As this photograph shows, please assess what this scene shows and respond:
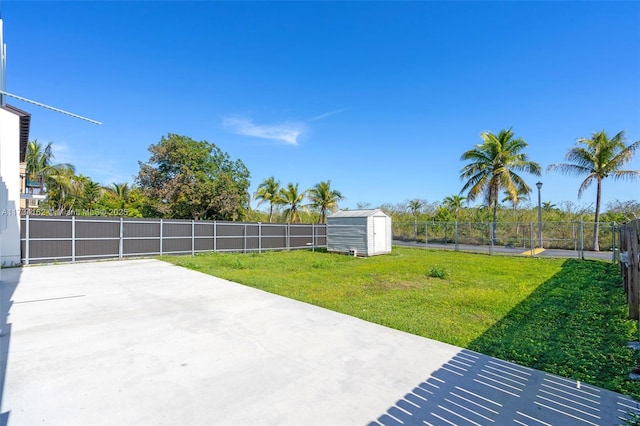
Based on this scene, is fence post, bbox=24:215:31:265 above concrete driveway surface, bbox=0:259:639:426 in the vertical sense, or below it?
above

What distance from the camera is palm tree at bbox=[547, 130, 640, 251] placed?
14.5 meters

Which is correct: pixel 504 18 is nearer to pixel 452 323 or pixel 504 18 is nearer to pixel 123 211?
pixel 452 323

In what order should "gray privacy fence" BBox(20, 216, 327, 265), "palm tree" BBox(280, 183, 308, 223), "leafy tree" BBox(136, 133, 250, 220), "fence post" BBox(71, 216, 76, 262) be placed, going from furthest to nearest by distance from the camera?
"palm tree" BBox(280, 183, 308, 223) < "leafy tree" BBox(136, 133, 250, 220) < "fence post" BBox(71, 216, 76, 262) < "gray privacy fence" BBox(20, 216, 327, 265)

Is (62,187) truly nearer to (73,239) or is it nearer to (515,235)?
(73,239)

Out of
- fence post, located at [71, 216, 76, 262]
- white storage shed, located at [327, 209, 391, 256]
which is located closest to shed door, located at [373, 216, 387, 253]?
white storage shed, located at [327, 209, 391, 256]

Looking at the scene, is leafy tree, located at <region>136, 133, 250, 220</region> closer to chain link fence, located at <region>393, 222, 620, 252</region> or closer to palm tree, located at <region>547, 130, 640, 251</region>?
chain link fence, located at <region>393, 222, 620, 252</region>

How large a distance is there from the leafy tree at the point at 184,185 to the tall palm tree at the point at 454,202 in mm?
18966

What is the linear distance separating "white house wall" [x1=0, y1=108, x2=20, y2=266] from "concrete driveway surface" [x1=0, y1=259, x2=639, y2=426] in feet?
19.6

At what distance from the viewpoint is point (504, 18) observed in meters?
8.02

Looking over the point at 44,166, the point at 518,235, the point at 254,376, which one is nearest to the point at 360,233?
the point at 254,376

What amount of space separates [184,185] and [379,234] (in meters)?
12.9

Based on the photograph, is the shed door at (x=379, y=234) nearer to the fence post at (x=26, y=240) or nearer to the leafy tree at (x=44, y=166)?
the fence post at (x=26, y=240)

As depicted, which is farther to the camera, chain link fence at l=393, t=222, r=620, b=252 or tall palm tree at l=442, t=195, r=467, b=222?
tall palm tree at l=442, t=195, r=467, b=222

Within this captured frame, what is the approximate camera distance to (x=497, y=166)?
17.3 m
